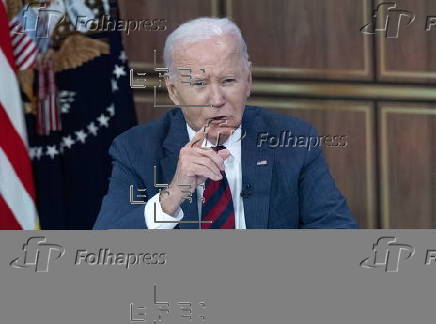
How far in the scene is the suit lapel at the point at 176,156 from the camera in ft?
19.3

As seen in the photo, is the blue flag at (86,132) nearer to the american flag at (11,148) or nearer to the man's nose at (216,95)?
the american flag at (11,148)

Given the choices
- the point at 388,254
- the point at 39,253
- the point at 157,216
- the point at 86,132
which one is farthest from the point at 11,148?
the point at 388,254

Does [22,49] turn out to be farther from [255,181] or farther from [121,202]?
[255,181]

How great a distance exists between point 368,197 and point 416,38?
2.29 feet

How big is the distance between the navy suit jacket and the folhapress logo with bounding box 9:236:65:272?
0.28 m

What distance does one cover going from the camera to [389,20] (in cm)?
617

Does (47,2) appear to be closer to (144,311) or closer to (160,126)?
(160,126)

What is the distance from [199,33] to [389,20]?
0.87m

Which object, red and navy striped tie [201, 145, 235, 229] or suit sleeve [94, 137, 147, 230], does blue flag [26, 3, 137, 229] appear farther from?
red and navy striped tie [201, 145, 235, 229]

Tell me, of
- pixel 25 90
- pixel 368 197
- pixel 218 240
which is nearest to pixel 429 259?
pixel 368 197

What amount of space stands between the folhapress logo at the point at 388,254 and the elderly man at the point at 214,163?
0.90 ft

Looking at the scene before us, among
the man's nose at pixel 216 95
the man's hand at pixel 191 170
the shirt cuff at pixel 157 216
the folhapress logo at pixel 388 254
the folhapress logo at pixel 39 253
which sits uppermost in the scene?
the man's nose at pixel 216 95

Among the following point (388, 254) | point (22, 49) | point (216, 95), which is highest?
point (22, 49)

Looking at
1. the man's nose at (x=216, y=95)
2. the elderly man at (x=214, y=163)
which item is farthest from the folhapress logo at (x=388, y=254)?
the man's nose at (x=216, y=95)
